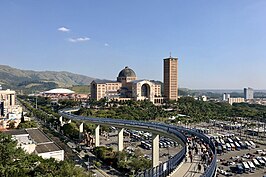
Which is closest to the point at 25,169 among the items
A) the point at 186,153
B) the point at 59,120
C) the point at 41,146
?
the point at 186,153

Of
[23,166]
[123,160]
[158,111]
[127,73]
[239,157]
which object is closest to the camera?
[23,166]

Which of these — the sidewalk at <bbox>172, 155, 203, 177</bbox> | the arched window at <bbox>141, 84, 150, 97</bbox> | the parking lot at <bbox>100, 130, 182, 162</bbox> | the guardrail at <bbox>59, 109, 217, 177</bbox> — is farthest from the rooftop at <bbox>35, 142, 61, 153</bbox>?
the arched window at <bbox>141, 84, 150, 97</bbox>

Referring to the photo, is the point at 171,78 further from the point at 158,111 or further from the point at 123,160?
the point at 123,160

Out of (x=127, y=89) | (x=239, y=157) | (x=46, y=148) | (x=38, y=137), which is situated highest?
(x=127, y=89)

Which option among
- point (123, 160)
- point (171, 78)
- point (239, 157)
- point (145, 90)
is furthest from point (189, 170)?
point (171, 78)

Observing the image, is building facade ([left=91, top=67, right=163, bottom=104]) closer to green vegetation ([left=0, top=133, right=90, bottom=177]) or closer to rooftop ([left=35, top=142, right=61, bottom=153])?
rooftop ([left=35, top=142, right=61, bottom=153])

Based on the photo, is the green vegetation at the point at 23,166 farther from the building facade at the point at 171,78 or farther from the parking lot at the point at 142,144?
the building facade at the point at 171,78

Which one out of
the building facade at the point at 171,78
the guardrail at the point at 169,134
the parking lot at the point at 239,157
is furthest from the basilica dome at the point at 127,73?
the parking lot at the point at 239,157
